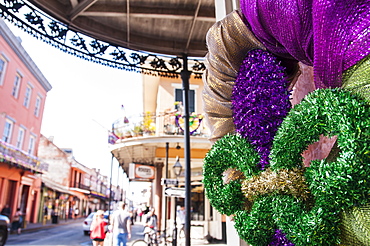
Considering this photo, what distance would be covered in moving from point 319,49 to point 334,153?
1.30 ft

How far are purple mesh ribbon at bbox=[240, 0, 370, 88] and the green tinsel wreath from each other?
0.17 metres

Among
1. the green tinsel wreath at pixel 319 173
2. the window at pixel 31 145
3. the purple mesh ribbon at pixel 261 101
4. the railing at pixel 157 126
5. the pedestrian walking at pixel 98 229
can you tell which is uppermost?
the window at pixel 31 145

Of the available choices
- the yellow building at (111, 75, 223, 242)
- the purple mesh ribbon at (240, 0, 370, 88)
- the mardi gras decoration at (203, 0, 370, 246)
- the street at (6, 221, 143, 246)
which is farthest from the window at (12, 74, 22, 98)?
the purple mesh ribbon at (240, 0, 370, 88)

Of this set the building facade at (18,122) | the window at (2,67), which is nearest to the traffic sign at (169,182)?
the building facade at (18,122)

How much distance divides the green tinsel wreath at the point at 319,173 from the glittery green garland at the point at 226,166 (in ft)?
0.14

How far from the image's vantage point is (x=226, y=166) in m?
1.28

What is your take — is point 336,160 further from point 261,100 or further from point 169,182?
point 169,182

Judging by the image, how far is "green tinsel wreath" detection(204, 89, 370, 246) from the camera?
0.78m

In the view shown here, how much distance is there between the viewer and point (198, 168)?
592 inches

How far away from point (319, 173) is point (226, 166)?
49cm

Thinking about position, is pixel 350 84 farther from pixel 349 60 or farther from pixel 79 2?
pixel 79 2

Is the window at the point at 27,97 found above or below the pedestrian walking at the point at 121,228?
above

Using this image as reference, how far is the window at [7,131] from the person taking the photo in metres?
18.5

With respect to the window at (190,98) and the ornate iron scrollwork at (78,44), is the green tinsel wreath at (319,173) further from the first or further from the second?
the window at (190,98)
